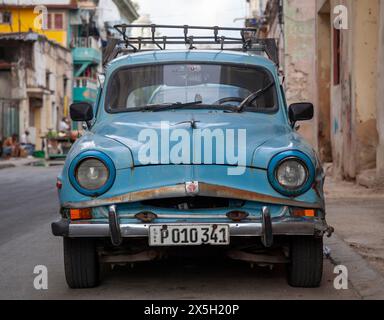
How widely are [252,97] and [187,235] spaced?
199cm

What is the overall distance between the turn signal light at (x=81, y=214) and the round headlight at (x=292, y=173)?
1346 mm

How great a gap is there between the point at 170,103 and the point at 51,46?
46.7 m

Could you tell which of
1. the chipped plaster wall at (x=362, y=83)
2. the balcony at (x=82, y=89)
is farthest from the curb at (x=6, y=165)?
the balcony at (x=82, y=89)

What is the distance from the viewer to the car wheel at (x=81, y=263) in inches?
230

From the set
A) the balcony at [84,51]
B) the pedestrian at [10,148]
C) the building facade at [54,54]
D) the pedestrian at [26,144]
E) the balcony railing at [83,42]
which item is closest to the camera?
the pedestrian at [10,148]

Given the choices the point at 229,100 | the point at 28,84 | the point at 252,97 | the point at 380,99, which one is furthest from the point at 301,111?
the point at 28,84

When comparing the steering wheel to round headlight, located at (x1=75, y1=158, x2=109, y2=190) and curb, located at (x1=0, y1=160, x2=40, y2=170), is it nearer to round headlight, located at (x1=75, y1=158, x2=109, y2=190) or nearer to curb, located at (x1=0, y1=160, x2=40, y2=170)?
round headlight, located at (x1=75, y1=158, x2=109, y2=190)

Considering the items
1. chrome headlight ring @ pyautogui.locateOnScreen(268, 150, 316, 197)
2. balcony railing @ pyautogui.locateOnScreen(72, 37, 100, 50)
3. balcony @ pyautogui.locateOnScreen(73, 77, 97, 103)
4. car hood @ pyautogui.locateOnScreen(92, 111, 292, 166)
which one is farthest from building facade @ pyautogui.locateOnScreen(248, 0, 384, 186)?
balcony railing @ pyautogui.locateOnScreen(72, 37, 100, 50)

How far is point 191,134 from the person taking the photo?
19.5 ft

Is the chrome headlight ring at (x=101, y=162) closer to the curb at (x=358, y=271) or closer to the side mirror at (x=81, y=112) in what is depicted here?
the side mirror at (x=81, y=112)

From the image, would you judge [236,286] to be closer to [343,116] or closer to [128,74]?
[128,74]

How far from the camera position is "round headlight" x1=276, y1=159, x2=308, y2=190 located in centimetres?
562

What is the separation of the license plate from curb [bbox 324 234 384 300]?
109 centimetres

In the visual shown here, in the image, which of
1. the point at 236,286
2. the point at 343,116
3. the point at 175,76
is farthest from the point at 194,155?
the point at 343,116
